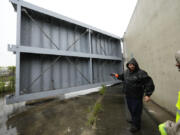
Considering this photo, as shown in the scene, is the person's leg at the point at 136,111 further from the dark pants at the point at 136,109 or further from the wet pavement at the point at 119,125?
the wet pavement at the point at 119,125

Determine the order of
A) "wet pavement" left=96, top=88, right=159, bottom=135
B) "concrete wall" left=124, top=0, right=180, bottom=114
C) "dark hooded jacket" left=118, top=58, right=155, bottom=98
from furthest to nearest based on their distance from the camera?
"concrete wall" left=124, top=0, right=180, bottom=114
"wet pavement" left=96, top=88, right=159, bottom=135
"dark hooded jacket" left=118, top=58, right=155, bottom=98

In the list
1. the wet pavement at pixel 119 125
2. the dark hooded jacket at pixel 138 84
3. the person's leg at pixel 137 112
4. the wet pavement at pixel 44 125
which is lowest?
the wet pavement at pixel 44 125

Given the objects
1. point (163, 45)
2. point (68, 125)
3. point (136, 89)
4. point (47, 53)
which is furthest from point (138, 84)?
point (47, 53)

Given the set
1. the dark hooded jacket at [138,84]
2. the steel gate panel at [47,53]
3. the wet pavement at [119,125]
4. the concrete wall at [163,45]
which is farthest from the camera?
the steel gate panel at [47,53]

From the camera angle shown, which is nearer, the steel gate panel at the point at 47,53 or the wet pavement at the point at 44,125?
the wet pavement at the point at 44,125

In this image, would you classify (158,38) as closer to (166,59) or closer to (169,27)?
(169,27)

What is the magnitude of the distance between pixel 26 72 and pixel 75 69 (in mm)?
2202

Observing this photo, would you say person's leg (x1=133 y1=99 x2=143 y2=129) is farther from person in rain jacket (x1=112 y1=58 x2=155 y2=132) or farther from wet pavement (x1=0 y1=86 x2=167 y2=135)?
wet pavement (x1=0 y1=86 x2=167 y2=135)

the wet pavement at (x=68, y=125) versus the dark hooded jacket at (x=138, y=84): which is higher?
the dark hooded jacket at (x=138, y=84)

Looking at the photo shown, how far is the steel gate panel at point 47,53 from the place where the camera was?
112 inches

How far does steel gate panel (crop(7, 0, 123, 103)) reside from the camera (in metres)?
2.84

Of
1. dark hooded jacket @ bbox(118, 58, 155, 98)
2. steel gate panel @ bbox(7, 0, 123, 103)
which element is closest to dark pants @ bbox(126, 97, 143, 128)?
dark hooded jacket @ bbox(118, 58, 155, 98)

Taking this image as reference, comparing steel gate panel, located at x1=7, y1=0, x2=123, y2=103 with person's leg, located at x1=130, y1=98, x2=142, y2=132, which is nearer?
person's leg, located at x1=130, y1=98, x2=142, y2=132

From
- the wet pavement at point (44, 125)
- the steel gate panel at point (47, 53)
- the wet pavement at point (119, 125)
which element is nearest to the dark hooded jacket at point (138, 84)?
the wet pavement at point (119, 125)
